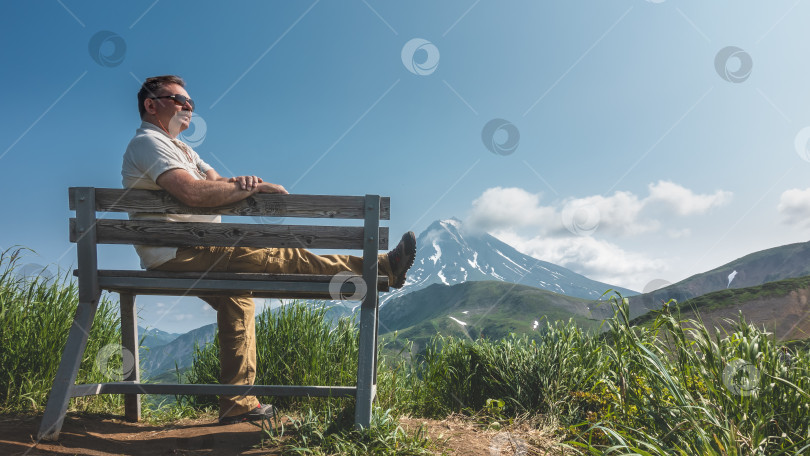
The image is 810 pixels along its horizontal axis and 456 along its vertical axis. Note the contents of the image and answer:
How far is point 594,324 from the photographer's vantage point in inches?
192

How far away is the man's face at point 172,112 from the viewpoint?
4137 mm

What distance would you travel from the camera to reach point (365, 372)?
3.24 m

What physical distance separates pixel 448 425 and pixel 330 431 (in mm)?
1151

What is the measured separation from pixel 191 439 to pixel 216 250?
1.30 m

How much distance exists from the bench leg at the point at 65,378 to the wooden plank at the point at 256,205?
73 centimetres

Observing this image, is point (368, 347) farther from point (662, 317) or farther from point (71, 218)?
point (71, 218)

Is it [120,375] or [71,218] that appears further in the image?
[120,375]

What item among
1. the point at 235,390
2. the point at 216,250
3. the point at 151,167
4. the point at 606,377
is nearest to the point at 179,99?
the point at 151,167

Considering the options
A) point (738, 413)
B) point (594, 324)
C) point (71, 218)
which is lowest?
point (738, 413)

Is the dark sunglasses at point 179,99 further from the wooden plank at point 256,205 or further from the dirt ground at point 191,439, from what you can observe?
the dirt ground at point 191,439

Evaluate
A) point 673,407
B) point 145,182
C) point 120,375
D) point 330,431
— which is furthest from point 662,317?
point 120,375

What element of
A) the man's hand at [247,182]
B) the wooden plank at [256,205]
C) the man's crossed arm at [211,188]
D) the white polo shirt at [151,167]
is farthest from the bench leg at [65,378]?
the man's hand at [247,182]

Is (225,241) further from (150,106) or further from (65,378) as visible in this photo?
(150,106)

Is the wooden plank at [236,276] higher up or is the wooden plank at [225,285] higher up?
the wooden plank at [236,276]
